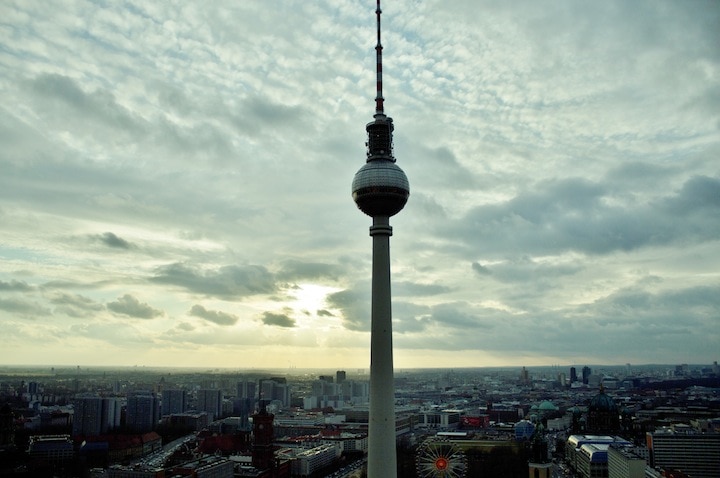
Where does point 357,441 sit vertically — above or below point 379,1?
below

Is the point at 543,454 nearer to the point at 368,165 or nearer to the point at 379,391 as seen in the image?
the point at 379,391

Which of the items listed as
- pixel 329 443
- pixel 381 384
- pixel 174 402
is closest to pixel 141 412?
pixel 174 402

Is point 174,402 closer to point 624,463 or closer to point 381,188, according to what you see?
point 624,463

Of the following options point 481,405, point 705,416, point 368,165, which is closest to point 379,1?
point 368,165

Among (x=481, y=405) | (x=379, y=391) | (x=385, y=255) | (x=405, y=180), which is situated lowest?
(x=481, y=405)

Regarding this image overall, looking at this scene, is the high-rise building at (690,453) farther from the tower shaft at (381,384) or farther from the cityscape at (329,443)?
the tower shaft at (381,384)

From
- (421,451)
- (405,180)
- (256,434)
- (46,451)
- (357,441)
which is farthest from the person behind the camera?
(357,441)

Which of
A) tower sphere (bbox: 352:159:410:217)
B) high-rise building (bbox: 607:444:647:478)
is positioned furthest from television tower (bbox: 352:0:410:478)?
high-rise building (bbox: 607:444:647:478)

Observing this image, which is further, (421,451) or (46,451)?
(46,451)
